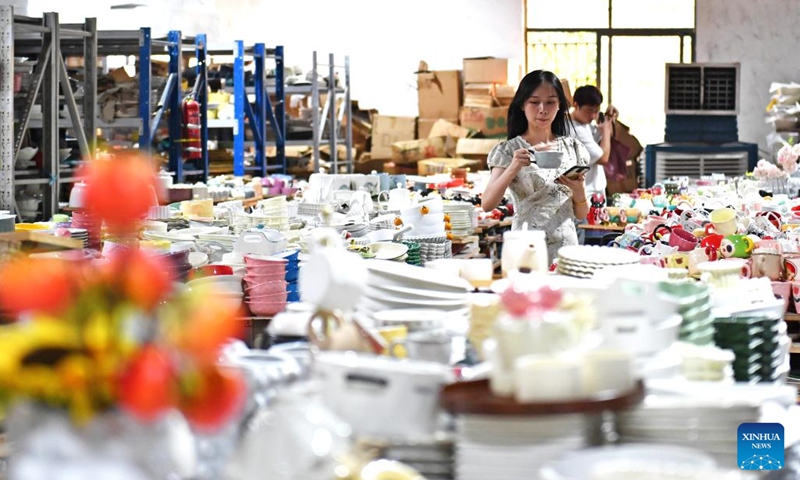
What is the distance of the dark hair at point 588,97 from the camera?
7500 millimetres

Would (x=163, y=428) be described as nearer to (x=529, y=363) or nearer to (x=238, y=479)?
(x=238, y=479)

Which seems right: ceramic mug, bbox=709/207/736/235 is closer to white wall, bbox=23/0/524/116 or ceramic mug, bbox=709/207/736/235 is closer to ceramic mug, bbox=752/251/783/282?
ceramic mug, bbox=752/251/783/282

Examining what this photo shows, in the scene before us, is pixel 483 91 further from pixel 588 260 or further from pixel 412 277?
pixel 412 277

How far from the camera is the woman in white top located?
4613 millimetres

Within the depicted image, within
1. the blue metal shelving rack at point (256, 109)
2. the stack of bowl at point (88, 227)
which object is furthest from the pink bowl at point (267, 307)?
the blue metal shelving rack at point (256, 109)

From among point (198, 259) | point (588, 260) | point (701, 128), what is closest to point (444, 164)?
point (701, 128)

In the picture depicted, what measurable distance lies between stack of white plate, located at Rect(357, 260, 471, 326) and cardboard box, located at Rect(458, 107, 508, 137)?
35.4 ft

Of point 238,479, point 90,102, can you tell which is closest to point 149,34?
point 90,102

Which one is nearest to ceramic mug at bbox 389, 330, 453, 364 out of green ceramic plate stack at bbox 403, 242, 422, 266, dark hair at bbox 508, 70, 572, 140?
dark hair at bbox 508, 70, 572, 140

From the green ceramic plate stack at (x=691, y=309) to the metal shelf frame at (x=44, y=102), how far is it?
4.70 meters

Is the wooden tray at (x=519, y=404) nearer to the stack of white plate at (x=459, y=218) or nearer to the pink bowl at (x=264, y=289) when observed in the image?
the pink bowl at (x=264, y=289)

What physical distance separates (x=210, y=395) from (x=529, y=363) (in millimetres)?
424

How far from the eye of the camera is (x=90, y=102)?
Result: 744 cm

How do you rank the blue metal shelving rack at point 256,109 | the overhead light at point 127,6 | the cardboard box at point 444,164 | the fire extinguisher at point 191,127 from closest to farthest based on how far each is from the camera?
1. the fire extinguisher at point 191,127
2. the overhead light at point 127,6
3. the blue metal shelving rack at point 256,109
4. the cardboard box at point 444,164
